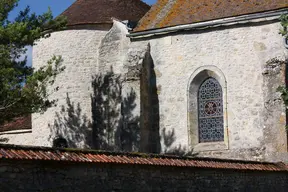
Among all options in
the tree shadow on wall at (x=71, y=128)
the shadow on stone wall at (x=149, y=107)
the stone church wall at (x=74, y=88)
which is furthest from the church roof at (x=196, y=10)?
the tree shadow on wall at (x=71, y=128)

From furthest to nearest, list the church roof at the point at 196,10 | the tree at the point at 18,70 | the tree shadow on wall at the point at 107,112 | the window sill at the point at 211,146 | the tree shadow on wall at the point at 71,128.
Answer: the tree shadow on wall at the point at 71,128 → the tree shadow on wall at the point at 107,112 → the window sill at the point at 211,146 → the church roof at the point at 196,10 → the tree at the point at 18,70

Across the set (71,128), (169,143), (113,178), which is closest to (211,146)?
(169,143)

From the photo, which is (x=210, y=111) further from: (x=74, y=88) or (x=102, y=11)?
(x=102, y=11)

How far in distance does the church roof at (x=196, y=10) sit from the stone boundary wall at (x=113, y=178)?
252 inches

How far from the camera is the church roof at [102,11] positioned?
842 inches

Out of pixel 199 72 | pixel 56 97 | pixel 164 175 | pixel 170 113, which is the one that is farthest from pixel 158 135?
pixel 164 175

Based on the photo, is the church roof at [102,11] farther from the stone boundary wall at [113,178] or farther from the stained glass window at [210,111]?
the stone boundary wall at [113,178]

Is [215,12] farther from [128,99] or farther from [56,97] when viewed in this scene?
[56,97]

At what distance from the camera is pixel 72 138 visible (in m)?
21.0

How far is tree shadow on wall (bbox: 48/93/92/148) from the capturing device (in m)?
20.8

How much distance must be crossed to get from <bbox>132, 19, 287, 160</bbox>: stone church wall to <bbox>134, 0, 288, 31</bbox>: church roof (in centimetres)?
42

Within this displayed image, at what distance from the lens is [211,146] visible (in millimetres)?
18969

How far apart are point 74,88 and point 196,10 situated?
4893 millimetres

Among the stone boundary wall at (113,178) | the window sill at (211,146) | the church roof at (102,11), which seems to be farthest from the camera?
the church roof at (102,11)
